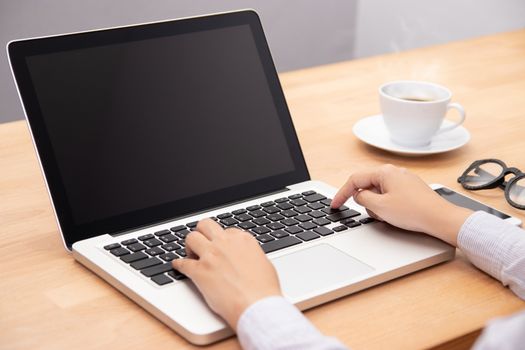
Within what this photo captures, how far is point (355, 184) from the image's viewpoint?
1016 mm

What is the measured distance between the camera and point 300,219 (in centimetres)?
99

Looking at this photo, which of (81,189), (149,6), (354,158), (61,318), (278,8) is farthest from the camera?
(278,8)

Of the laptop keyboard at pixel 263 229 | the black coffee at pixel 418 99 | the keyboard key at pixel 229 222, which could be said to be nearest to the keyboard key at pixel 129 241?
the laptop keyboard at pixel 263 229

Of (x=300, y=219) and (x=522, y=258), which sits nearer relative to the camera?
(x=522, y=258)

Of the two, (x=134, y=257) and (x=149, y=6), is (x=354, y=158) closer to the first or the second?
(x=134, y=257)

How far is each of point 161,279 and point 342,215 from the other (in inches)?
11.2

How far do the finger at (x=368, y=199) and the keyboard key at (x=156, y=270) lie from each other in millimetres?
285

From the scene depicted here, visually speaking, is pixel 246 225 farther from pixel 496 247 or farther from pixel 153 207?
pixel 496 247

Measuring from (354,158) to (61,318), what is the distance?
0.63 m

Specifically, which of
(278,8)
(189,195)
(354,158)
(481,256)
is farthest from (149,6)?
(481,256)

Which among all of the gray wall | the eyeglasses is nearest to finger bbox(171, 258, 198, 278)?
the eyeglasses

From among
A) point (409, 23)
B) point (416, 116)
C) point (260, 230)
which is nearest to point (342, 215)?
point (260, 230)

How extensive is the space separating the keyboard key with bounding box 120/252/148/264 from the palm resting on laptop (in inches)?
2.4

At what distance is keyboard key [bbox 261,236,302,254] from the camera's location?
0.91m
